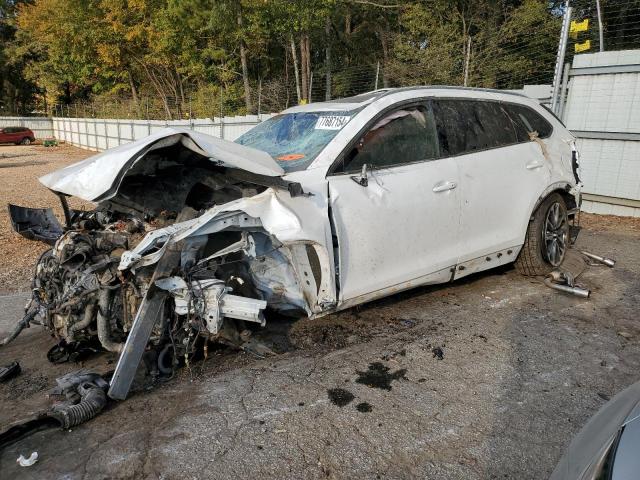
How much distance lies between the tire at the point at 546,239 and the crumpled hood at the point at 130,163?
Result: 2810 millimetres

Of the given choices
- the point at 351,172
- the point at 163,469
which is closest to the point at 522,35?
the point at 351,172

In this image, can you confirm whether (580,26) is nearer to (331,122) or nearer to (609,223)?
(609,223)

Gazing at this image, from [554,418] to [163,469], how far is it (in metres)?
2.12

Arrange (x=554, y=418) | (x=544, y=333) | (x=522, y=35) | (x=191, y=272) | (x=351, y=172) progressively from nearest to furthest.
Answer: (x=554, y=418), (x=191, y=272), (x=351, y=172), (x=544, y=333), (x=522, y=35)

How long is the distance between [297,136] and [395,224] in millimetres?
1155

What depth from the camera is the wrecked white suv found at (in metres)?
3.15

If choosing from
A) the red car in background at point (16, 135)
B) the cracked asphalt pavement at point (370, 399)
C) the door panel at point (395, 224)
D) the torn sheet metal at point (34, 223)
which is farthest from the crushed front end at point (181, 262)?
the red car in background at point (16, 135)

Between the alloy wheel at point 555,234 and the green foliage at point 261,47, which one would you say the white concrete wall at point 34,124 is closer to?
the green foliage at point 261,47

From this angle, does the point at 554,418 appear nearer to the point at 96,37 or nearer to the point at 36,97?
the point at 96,37

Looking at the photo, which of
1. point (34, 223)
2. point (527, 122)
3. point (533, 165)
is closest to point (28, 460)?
point (34, 223)

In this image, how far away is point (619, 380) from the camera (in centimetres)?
321

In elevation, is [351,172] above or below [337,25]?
below

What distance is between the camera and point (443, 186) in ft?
13.2

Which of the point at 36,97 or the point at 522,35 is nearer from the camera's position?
the point at 522,35
